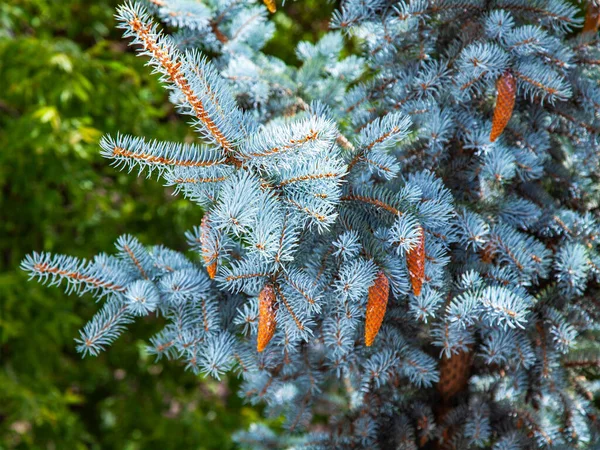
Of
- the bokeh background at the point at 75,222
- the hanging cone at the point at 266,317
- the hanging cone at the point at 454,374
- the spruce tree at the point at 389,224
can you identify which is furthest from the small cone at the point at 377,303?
the bokeh background at the point at 75,222

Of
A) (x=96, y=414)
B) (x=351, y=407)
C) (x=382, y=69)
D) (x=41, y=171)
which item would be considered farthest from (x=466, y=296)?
(x=96, y=414)

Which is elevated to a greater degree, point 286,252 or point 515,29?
point 515,29

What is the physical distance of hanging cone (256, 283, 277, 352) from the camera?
63cm

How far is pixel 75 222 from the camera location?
6.49ft

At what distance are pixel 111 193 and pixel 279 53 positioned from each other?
0.83m

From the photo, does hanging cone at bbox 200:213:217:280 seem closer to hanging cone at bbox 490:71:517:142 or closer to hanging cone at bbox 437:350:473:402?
hanging cone at bbox 490:71:517:142

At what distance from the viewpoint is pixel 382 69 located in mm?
910

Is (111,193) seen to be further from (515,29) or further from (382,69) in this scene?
(515,29)

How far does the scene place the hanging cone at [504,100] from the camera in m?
0.75

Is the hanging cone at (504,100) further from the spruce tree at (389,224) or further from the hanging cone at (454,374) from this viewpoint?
the hanging cone at (454,374)

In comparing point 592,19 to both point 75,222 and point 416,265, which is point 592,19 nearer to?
point 416,265

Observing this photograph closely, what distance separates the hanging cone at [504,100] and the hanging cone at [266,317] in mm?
365

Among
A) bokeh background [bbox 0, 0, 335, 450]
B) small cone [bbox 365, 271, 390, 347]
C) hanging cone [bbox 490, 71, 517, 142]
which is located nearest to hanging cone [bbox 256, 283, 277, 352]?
small cone [bbox 365, 271, 390, 347]

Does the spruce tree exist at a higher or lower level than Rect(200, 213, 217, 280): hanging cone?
higher
